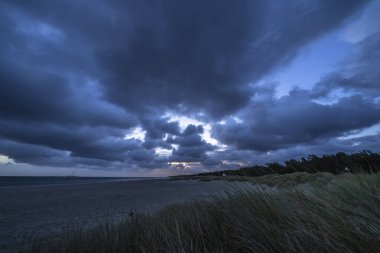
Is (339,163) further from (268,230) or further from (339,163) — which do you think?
(268,230)

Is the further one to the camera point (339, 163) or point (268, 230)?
point (339, 163)

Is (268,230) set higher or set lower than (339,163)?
lower

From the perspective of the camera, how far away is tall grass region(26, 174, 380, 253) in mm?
1768

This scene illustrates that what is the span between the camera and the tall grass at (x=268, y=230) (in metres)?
1.77

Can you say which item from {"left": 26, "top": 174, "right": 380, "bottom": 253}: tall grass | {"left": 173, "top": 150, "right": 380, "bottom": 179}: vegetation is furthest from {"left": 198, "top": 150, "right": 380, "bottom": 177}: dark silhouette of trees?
{"left": 26, "top": 174, "right": 380, "bottom": 253}: tall grass

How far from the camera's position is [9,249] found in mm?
4660

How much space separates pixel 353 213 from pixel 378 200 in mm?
669

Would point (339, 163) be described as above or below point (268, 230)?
above

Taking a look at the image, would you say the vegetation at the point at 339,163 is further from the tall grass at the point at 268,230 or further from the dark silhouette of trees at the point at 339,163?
the tall grass at the point at 268,230

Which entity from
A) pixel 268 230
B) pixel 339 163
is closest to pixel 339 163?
pixel 339 163

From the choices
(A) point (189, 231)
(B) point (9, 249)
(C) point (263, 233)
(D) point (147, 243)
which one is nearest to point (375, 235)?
(C) point (263, 233)

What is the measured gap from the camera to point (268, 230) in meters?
2.28

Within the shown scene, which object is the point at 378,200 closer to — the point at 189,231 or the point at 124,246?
the point at 189,231

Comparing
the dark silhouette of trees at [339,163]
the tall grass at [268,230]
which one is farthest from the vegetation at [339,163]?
the tall grass at [268,230]
